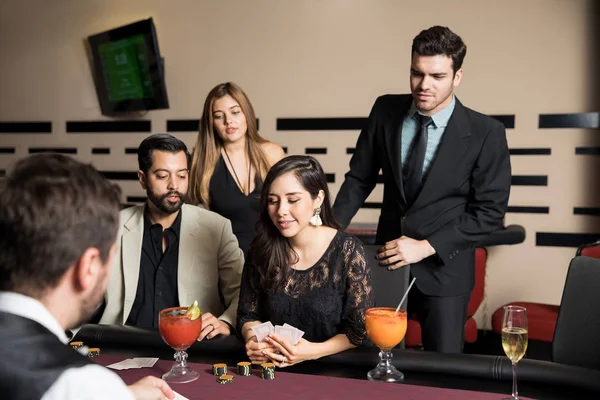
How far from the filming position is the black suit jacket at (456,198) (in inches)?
90.9

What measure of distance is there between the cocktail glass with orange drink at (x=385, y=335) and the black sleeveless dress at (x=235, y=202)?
4.23 feet

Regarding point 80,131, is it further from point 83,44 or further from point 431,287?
point 431,287

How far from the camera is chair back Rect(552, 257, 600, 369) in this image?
5.65 ft

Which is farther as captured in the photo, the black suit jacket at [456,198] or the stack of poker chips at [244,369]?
the black suit jacket at [456,198]

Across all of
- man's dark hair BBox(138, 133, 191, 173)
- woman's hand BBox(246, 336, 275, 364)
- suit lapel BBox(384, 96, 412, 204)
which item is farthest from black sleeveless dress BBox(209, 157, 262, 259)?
woman's hand BBox(246, 336, 275, 364)

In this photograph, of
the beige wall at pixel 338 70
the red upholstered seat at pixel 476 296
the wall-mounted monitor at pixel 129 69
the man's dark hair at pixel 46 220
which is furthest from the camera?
the wall-mounted monitor at pixel 129 69

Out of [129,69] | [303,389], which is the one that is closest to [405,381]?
[303,389]

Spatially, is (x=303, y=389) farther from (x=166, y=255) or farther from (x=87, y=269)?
(x=166, y=255)

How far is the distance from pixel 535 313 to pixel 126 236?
218 centimetres

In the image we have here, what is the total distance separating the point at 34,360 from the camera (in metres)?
0.89

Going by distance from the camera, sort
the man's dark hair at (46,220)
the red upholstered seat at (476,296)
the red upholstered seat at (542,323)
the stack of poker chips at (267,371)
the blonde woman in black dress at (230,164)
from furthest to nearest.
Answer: the red upholstered seat at (476,296), the red upholstered seat at (542,323), the blonde woman in black dress at (230,164), the stack of poker chips at (267,371), the man's dark hair at (46,220)

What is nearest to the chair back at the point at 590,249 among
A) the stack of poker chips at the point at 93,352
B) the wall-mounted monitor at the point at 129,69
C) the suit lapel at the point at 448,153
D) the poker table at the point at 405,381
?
the suit lapel at the point at 448,153

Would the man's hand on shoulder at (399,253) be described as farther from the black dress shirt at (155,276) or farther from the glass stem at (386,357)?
the black dress shirt at (155,276)

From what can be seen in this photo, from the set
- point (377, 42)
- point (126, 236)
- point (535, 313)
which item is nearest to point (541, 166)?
point (535, 313)
